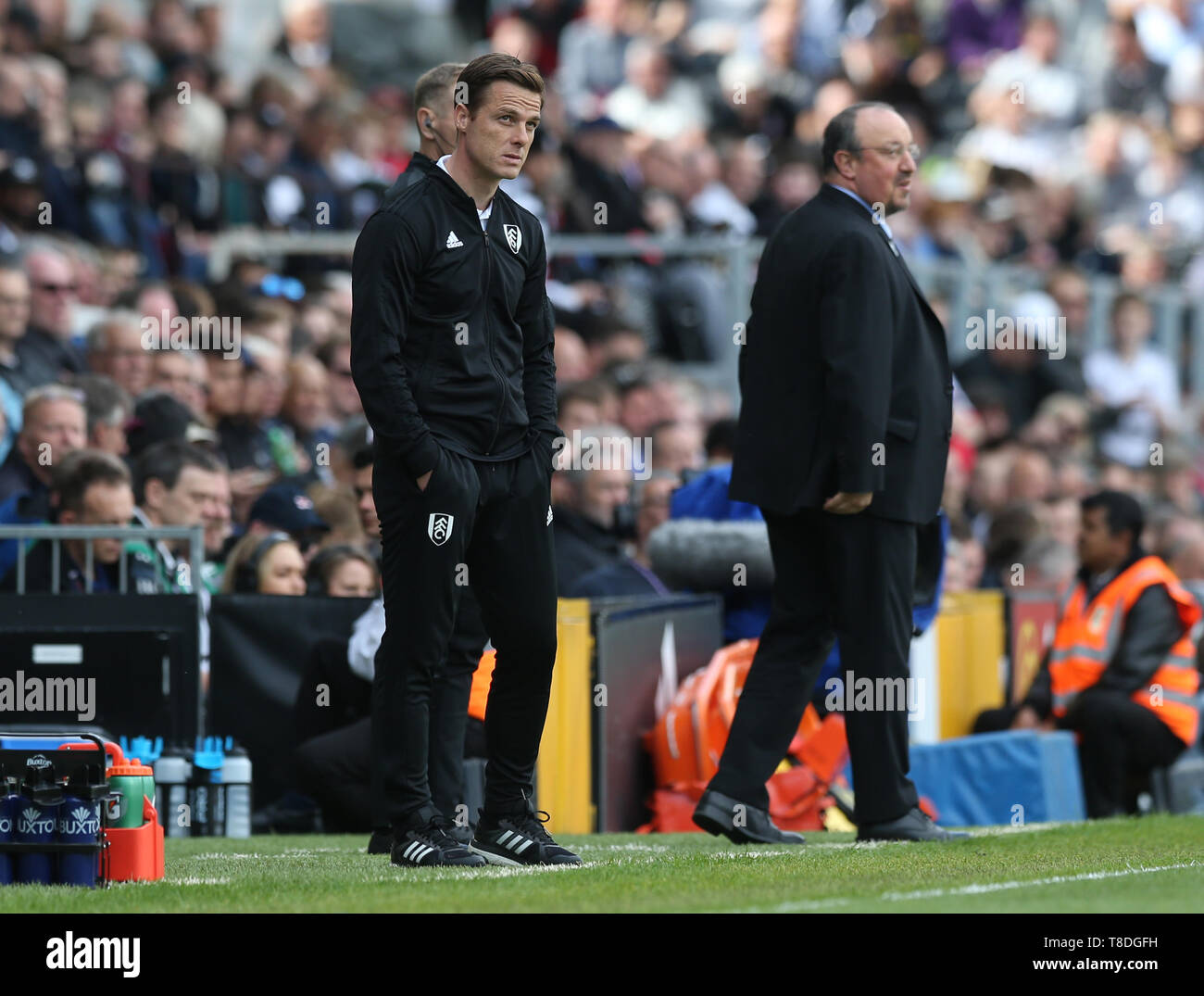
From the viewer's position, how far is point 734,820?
26.4 feet

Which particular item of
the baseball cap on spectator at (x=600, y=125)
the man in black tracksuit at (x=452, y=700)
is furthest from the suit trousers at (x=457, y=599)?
the baseball cap on spectator at (x=600, y=125)

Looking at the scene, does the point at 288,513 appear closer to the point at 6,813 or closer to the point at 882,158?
the point at 882,158

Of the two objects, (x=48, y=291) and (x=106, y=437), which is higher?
(x=48, y=291)

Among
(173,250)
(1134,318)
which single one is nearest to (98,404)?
(173,250)

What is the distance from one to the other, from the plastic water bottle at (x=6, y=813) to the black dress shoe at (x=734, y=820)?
7.80 feet

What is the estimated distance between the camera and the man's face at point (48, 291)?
12.7 metres

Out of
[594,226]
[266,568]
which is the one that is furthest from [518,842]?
[594,226]

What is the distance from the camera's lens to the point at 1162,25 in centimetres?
2625

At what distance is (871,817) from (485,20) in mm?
18447

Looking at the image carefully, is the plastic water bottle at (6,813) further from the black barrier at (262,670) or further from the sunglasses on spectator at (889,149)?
the sunglasses on spectator at (889,149)

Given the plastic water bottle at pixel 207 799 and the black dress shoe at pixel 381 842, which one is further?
the plastic water bottle at pixel 207 799

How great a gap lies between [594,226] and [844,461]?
1014 cm

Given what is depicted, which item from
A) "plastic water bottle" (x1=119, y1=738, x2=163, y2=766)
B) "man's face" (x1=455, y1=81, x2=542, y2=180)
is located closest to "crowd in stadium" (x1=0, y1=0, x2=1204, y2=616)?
"plastic water bottle" (x1=119, y1=738, x2=163, y2=766)
